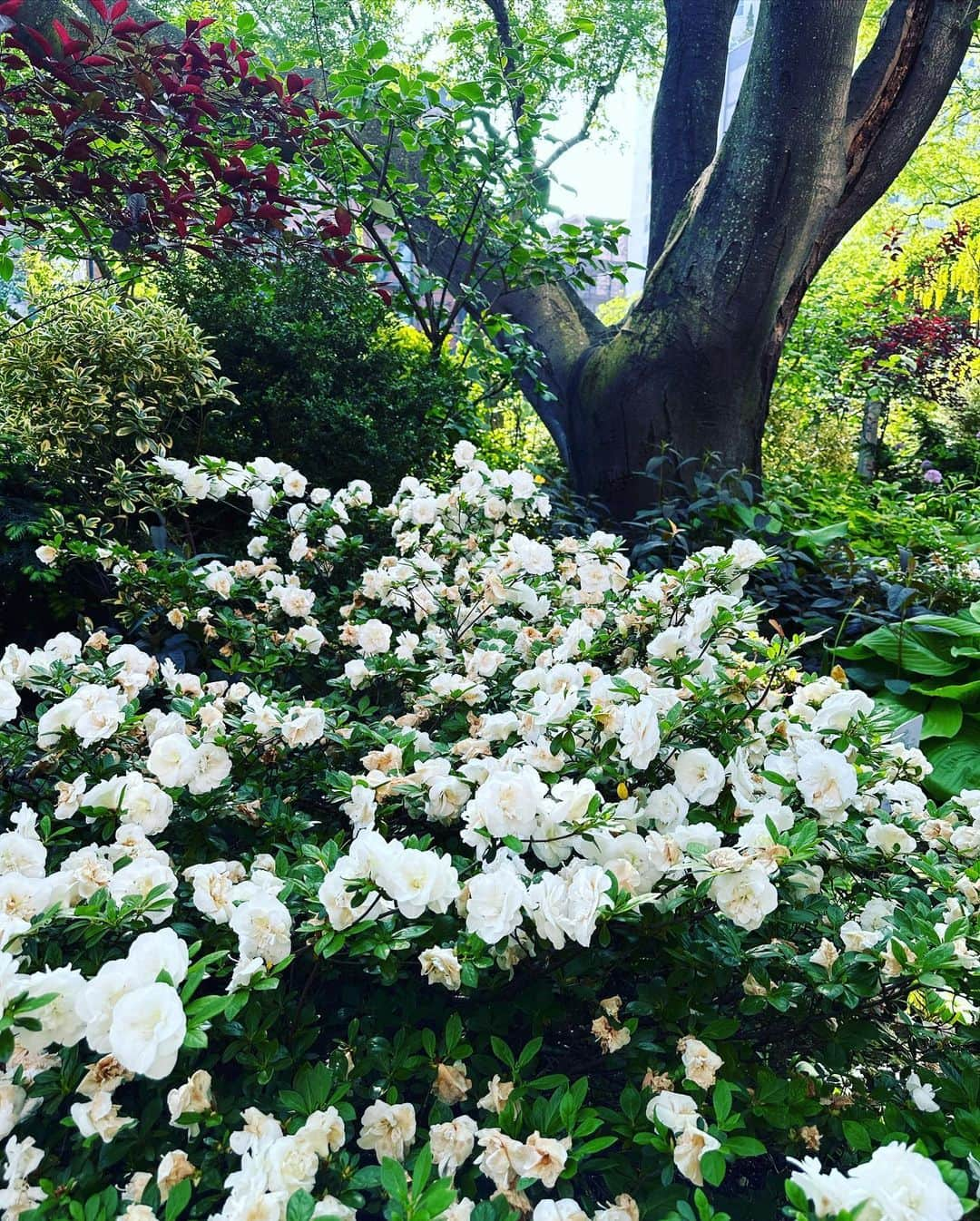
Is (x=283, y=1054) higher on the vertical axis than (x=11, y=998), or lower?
lower

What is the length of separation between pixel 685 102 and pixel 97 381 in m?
4.51

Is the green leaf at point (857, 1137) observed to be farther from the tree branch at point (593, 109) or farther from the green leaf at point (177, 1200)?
the tree branch at point (593, 109)

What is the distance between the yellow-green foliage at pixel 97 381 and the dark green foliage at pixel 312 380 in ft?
1.23

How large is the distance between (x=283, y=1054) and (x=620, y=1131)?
398 mm

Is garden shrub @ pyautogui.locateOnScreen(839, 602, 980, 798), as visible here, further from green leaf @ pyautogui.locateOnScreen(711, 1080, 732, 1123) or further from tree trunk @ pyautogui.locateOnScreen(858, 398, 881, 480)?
tree trunk @ pyautogui.locateOnScreen(858, 398, 881, 480)

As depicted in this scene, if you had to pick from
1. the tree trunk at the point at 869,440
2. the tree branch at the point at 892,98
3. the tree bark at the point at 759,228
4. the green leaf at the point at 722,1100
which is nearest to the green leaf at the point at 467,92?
the tree bark at the point at 759,228

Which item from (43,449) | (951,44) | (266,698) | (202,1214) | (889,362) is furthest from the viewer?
(889,362)

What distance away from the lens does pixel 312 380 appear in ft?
11.2

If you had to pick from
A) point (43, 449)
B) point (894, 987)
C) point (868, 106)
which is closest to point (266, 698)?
point (894, 987)

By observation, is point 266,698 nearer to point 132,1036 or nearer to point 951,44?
point 132,1036

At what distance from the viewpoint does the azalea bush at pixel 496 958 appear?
85 centimetres

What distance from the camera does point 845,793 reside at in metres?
1.10

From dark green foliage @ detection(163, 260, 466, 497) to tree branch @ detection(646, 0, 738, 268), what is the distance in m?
2.42

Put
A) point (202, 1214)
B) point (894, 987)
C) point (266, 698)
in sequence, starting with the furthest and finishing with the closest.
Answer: point (266, 698) → point (894, 987) → point (202, 1214)
